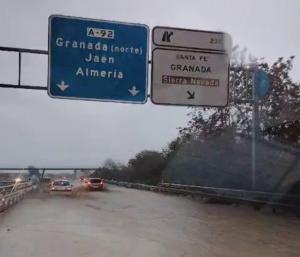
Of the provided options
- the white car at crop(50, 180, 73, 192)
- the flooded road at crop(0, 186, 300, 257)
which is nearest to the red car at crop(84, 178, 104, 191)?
the white car at crop(50, 180, 73, 192)

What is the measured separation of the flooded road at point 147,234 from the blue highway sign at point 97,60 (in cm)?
373

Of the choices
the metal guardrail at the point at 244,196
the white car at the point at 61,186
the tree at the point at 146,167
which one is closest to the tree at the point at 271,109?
the metal guardrail at the point at 244,196

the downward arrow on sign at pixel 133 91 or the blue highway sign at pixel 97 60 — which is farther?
the downward arrow on sign at pixel 133 91

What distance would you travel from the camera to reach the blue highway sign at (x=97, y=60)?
15.4 m

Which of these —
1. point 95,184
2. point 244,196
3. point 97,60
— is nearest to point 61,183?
point 95,184

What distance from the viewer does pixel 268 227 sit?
20.2 metres

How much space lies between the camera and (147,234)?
17.2 m

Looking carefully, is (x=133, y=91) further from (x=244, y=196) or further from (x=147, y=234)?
(x=244, y=196)

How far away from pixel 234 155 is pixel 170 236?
18.9 m

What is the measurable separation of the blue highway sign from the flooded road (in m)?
3.73

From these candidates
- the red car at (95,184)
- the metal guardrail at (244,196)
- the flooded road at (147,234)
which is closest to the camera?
the flooded road at (147,234)

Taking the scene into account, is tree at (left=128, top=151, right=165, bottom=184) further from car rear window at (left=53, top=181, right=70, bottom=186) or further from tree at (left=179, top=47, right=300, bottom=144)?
tree at (left=179, top=47, right=300, bottom=144)

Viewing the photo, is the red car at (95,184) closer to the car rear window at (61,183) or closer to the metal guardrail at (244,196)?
the car rear window at (61,183)

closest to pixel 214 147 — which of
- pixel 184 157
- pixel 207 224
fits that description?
pixel 184 157
